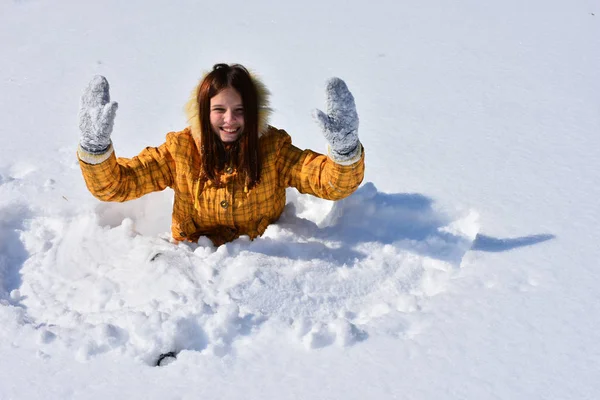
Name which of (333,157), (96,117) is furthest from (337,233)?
(96,117)

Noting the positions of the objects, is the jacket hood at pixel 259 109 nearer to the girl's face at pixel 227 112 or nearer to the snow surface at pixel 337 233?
the girl's face at pixel 227 112

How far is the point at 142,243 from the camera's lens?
2303 mm

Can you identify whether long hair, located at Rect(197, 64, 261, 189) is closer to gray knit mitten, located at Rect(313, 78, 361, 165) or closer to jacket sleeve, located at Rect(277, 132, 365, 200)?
jacket sleeve, located at Rect(277, 132, 365, 200)

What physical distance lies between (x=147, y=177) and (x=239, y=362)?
2.58 feet

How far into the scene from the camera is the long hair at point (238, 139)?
207cm

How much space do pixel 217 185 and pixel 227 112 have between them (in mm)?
269

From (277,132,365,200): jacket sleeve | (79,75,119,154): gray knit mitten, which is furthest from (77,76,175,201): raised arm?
(277,132,365,200): jacket sleeve

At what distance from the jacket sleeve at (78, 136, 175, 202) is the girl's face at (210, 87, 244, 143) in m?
0.24

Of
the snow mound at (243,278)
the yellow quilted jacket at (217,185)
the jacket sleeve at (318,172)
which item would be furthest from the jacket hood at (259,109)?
the snow mound at (243,278)

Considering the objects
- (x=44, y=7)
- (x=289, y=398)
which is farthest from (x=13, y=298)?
(x=44, y=7)

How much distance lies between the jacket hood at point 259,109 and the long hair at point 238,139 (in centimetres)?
1

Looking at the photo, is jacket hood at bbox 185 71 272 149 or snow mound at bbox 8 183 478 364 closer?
snow mound at bbox 8 183 478 364

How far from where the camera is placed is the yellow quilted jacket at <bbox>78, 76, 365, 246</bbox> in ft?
7.09

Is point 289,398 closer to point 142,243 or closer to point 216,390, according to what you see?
point 216,390
